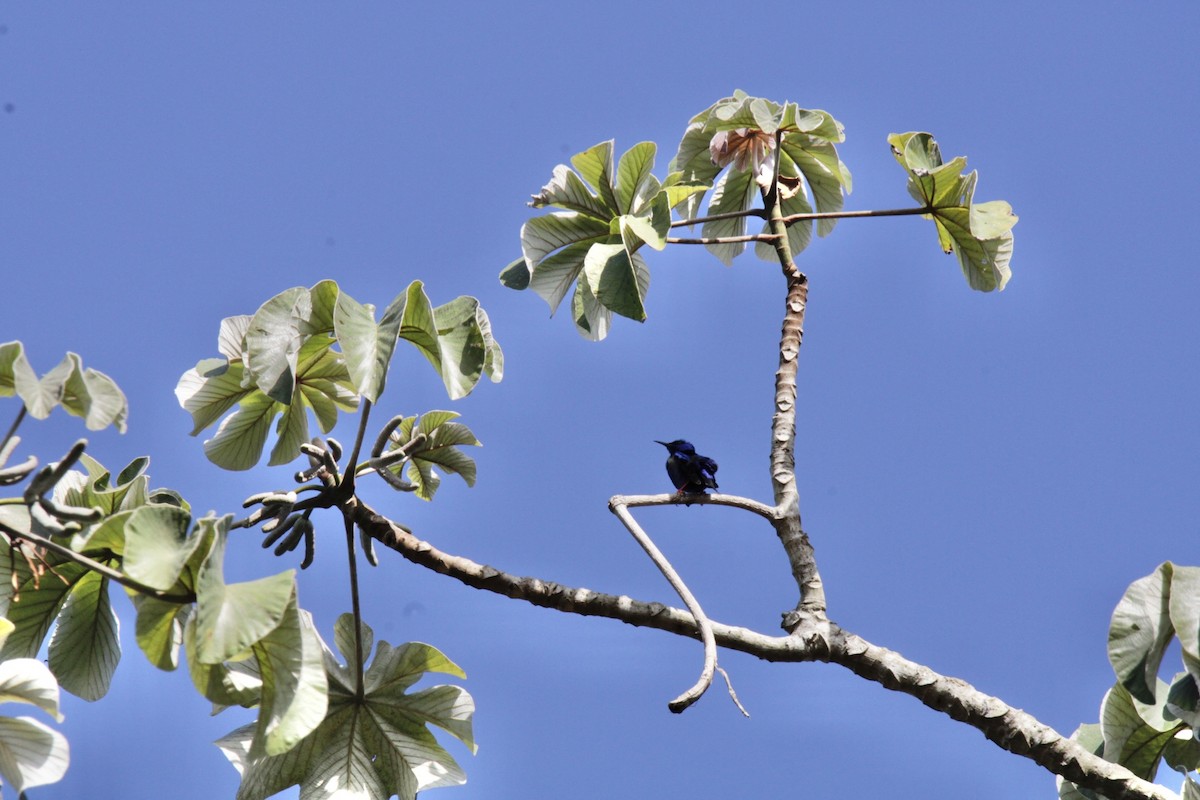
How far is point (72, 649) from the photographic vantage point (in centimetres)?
230

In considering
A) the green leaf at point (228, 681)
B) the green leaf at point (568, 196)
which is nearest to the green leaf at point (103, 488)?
the green leaf at point (228, 681)

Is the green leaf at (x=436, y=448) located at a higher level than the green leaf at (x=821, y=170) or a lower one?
lower

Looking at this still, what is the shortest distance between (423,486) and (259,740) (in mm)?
1016

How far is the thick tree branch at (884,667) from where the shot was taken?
84.8 inches

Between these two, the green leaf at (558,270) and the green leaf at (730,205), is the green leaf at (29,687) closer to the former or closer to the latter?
the green leaf at (558,270)

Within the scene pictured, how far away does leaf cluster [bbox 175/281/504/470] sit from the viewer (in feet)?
7.18

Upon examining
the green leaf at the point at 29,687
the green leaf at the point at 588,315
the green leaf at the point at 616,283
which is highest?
the green leaf at the point at 588,315

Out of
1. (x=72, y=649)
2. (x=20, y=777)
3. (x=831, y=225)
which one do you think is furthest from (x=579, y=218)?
(x=20, y=777)

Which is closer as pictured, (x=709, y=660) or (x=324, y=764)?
(x=709, y=660)

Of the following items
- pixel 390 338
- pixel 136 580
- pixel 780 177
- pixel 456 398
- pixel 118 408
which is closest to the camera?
pixel 136 580

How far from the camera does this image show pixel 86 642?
90.9 inches

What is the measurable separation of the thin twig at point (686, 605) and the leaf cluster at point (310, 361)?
439mm

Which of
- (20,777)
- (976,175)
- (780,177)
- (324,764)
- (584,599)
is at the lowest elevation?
(20,777)

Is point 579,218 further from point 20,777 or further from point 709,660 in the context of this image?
point 20,777
